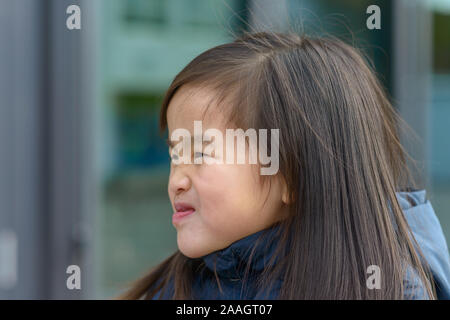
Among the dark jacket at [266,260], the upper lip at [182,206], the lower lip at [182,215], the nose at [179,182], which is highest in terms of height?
the nose at [179,182]

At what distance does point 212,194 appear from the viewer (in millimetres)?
590

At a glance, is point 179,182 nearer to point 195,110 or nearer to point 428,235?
point 195,110

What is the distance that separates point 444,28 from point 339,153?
5.92 ft

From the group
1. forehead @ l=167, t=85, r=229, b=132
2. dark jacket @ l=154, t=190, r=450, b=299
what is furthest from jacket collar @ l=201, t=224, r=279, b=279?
forehead @ l=167, t=85, r=229, b=132

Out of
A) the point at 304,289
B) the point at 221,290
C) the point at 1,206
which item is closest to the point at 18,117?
the point at 1,206

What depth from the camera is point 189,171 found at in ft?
1.97

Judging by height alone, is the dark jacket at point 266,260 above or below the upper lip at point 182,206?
below

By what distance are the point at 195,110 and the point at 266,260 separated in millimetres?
190

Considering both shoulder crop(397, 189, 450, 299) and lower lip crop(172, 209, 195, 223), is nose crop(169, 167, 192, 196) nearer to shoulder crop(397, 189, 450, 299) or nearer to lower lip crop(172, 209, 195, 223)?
lower lip crop(172, 209, 195, 223)

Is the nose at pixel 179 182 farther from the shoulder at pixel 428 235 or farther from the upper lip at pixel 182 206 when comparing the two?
the shoulder at pixel 428 235

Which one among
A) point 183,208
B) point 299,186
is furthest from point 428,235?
point 183,208

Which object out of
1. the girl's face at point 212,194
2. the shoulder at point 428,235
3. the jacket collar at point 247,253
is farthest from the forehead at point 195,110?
the shoulder at point 428,235

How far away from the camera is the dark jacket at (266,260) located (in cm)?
62

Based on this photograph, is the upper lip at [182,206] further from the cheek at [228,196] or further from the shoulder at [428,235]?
the shoulder at [428,235]
